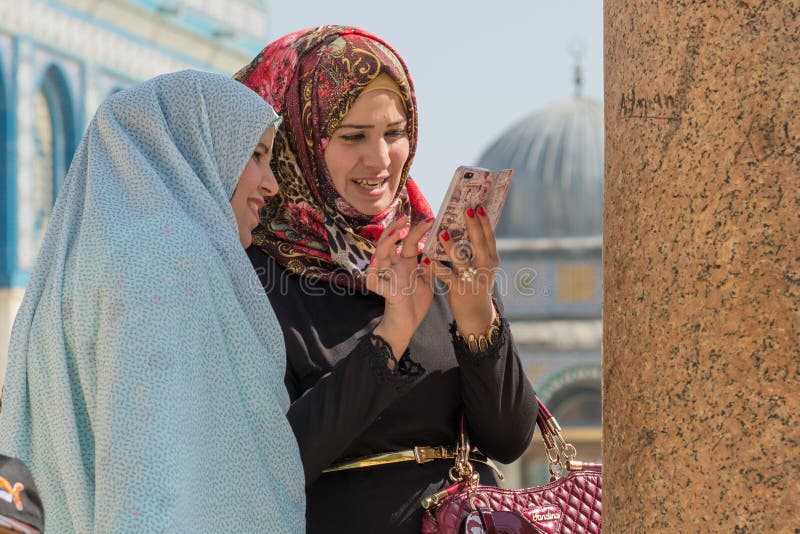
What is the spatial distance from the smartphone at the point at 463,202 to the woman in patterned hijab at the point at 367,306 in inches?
0.8

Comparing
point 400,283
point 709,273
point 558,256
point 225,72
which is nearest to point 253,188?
point 400,283

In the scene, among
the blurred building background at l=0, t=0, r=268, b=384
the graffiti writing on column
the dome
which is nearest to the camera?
A: the graffiti writing on column

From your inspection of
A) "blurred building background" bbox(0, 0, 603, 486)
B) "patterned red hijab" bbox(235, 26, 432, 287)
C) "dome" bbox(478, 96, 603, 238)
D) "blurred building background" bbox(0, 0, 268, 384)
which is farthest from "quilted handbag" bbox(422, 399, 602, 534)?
"dome" bbox(478, 96, 603, 238)

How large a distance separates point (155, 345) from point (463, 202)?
25.9 inches

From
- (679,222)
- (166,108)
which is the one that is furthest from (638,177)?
(166,108)

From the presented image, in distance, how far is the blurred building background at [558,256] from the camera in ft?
72.0

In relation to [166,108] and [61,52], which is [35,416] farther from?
[61,52]

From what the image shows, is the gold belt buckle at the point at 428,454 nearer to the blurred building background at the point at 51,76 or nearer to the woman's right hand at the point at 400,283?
the woman's right hand at the point at 400,283

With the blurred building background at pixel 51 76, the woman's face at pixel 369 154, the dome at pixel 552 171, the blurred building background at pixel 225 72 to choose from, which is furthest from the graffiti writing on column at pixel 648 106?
the dome at pixel 552 171

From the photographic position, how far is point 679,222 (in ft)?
5.99

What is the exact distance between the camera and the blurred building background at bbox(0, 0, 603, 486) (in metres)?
15.7

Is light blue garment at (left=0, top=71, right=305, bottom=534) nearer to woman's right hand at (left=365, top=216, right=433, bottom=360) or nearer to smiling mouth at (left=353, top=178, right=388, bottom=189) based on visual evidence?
woman's right hand at (left=365, top=216, right=433, bottom=360)

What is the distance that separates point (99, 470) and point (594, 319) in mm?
21177

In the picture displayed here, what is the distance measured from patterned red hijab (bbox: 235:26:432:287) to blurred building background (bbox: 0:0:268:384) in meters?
12.5
